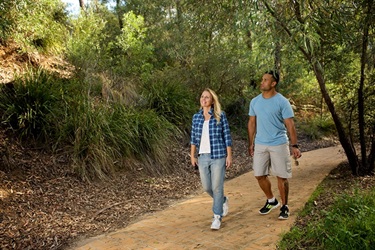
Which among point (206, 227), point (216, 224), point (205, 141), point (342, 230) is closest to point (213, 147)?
point (205, 141)

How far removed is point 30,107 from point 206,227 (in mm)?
4318

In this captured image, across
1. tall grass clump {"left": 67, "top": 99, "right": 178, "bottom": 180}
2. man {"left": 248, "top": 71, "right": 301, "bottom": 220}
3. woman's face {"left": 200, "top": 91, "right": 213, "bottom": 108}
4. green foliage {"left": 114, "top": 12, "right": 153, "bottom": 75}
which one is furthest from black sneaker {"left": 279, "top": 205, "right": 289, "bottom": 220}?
green foliage {"left": 114, "top": 12, "right": 153, "bottom": 75}

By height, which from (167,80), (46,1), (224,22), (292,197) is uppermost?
(46,1)

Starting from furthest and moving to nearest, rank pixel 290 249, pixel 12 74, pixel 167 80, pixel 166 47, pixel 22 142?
pixel 166 47 < pixel 167 80 < pixel 12 74 < pixel 22 142 < pixel 290 249

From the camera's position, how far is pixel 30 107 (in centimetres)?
699

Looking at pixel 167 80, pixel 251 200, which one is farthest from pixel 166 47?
pixel 251 200

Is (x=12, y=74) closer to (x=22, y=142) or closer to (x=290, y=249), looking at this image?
(x=22, y=142)

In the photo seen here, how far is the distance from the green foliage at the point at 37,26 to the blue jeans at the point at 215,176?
490 cm

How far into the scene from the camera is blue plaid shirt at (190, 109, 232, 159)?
4.41m

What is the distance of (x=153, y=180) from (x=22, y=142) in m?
2.51

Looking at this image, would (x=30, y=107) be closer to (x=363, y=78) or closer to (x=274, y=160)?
(x=274, y=160)

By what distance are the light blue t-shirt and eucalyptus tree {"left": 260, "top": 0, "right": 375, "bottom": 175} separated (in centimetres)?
72

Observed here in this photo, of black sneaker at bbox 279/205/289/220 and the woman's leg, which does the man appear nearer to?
black sneaker at bbox 279/205/289/220

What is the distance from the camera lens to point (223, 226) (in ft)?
15.1
